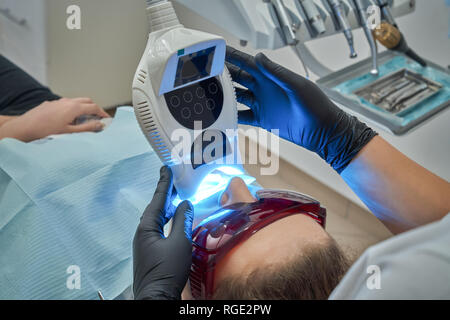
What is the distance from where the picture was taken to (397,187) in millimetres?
737

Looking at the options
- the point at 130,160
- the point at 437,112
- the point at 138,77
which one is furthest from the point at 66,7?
the point at 437,112

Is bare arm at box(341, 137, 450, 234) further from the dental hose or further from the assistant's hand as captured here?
the assistant's hand

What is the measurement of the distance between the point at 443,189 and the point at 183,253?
1.59 feet

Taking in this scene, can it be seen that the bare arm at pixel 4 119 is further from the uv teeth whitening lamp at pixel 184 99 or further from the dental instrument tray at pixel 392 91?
the dental instrument tray at pixel 392 91

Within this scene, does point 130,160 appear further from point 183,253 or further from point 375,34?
point 375,34

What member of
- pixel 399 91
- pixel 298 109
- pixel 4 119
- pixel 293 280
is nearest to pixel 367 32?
pixel 399 91

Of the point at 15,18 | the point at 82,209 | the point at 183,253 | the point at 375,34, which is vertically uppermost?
the point at 375,34

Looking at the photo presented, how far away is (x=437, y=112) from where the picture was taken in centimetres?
107

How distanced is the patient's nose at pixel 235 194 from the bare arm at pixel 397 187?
22 cm

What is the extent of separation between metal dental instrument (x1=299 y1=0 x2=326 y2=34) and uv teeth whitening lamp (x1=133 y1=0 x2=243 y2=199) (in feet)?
1.81

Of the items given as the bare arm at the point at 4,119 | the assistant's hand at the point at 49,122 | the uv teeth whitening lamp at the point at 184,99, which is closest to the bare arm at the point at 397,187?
the uv teeth whitening lamp at the point at 184,99

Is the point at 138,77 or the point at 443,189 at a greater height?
the point at 138,77

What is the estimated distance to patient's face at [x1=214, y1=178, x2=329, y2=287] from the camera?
60cm

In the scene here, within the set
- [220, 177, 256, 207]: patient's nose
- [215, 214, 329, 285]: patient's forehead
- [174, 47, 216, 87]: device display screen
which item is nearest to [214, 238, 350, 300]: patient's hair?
[215, 214, 329, 285]: patient's forehead
